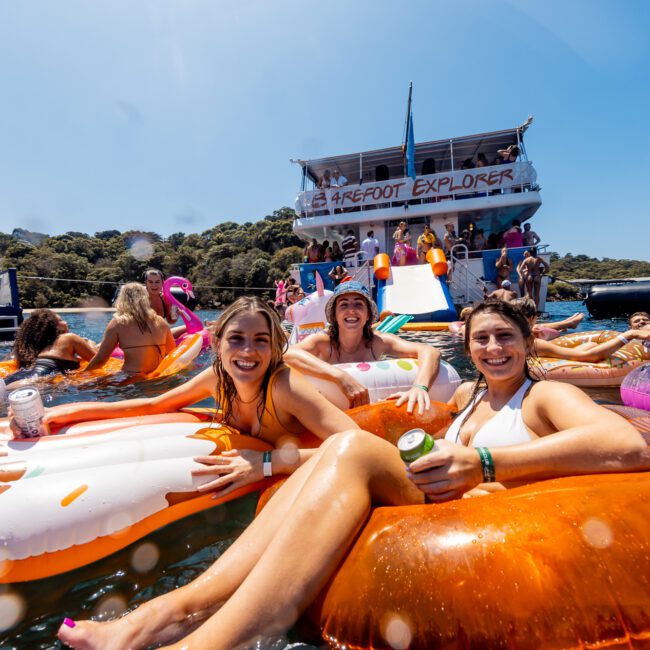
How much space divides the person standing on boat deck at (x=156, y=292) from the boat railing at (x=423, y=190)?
9.54 m

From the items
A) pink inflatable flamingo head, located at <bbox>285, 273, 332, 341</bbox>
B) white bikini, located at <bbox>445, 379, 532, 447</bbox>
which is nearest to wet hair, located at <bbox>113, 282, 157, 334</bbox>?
pink inflatable flamingo head, located at <bbox>285, 273, 332, 341</bbox>

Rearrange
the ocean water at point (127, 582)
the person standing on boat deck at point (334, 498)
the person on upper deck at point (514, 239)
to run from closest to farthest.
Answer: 1. the person standing on boat deck at point (334, 498)
2. the ocean water at point (127, 582)
3. the person on upper deck at point (514, 239)

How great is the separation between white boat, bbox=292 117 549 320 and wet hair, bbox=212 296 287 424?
9591 mm

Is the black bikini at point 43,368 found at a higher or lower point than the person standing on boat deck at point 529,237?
lower

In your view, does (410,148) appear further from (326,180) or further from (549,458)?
(549,458)

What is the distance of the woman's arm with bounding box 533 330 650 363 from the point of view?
4777 mm

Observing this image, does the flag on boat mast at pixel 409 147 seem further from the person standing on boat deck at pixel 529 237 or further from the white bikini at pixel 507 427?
the white bikini at pixel 507 427

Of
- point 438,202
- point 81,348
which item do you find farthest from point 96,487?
point 438,202

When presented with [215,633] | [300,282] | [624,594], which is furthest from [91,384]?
[300,282]

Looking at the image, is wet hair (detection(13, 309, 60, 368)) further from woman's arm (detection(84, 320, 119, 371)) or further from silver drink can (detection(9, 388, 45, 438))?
silver drink can (detection(9, 388, 45, 438))

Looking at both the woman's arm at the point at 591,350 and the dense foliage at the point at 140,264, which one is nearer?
the woman's arm at the point at 591,350

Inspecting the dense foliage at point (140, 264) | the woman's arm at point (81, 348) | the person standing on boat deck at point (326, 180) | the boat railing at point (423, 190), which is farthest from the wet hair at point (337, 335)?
the dense foliage at point (140, 264)

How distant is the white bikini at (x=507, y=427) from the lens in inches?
66.5

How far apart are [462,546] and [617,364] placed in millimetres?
4505
